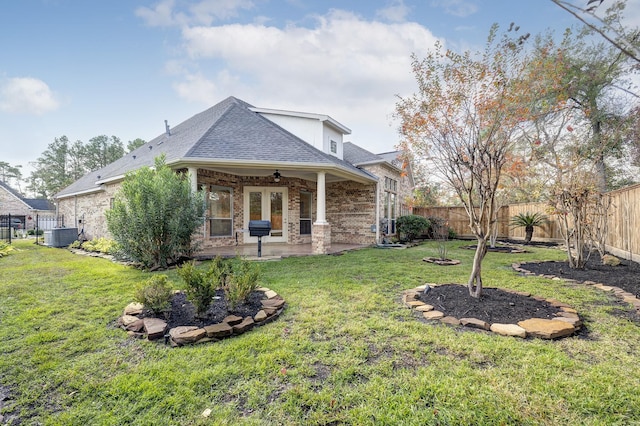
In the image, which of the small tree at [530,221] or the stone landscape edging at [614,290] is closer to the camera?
the stone landscape edging at [614,290]

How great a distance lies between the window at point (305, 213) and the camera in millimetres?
11328

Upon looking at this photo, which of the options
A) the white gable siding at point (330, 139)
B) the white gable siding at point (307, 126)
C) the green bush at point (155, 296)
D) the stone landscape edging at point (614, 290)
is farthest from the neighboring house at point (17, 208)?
the stone landscape edging at point (614, 290)

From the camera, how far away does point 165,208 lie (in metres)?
6.38

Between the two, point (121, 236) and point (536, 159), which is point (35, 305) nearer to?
point (121, 236)

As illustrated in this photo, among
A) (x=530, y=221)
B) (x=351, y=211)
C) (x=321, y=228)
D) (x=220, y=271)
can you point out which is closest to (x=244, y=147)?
(x=321, y=228)

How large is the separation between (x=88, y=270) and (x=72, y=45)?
6159 millimetres

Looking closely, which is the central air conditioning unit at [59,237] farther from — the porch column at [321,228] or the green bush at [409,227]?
the green bush at [409,227]

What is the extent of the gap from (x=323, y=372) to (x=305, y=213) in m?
9.36

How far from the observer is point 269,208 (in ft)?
34.5

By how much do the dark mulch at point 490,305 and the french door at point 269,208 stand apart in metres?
7.35

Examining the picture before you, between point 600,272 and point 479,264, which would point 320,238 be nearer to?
point 479,264

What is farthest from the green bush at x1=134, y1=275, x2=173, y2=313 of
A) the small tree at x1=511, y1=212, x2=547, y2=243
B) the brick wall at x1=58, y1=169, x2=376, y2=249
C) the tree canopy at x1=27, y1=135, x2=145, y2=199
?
the tree canopy at x1=27, y1=135, x2=145, y2=199

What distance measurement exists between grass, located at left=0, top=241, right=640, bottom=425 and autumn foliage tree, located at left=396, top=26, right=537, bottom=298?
1.49 meters

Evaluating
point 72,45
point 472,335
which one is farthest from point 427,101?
point 72,45
